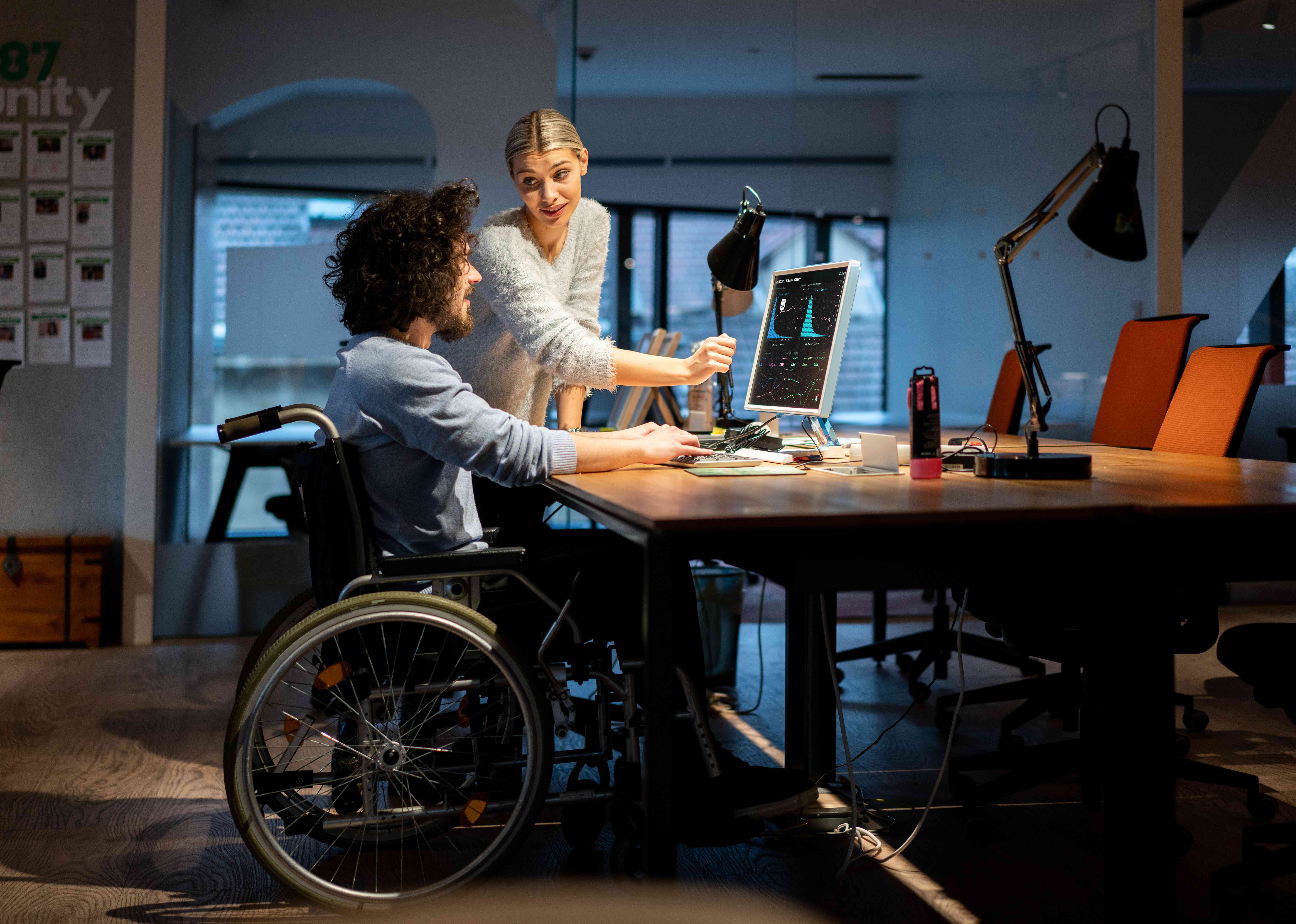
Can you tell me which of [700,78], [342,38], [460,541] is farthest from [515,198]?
[700,78]

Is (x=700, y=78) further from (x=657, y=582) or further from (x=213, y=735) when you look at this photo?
(x=657, y=582)

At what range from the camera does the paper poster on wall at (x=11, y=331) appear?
4406mm

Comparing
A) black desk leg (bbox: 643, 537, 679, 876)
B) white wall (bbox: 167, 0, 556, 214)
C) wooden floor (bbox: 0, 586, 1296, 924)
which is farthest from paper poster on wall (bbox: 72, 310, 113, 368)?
black desk leg (bbox: 643, 537, 679, 876)

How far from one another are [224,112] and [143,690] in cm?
239

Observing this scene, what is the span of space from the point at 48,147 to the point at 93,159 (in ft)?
0.60

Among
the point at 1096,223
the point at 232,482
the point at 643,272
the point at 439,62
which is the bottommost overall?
the point at 232,482

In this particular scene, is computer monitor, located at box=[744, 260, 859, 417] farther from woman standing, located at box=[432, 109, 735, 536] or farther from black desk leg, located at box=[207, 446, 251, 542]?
black desk leg, located at box=[207, 446, 251, 542]

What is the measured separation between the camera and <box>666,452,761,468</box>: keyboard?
2.21 m

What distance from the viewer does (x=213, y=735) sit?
308 centimetres

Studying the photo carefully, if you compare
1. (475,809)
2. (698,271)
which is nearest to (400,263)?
(475,809)

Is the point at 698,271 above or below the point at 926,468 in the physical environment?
above

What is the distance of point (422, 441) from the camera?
192 centimetres

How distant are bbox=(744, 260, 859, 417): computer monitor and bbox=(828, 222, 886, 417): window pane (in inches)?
153

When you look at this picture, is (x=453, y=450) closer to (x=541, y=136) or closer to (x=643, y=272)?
(x=541, y=136)
